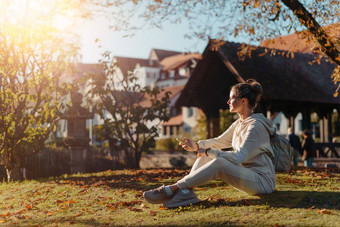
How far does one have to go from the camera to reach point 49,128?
1236cm

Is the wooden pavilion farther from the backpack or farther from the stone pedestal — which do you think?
the backpack

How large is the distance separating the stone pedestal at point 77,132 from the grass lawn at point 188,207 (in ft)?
22.0

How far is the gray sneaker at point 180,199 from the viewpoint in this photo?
5.49 metres

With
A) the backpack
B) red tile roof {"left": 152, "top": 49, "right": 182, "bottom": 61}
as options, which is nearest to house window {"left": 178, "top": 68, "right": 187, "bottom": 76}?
red tile roof {"left": 152, "top": 49, "right": 182, "bottom": 61}

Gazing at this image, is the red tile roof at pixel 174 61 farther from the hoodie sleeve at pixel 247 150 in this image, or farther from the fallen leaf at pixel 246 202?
the hoodie sleeve at pixel 247 150

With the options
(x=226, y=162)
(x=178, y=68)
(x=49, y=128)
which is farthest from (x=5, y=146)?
(x=178, y=68)

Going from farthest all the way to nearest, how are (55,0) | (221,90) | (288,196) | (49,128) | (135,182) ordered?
1. (221,90)
2. (49,128)
3. (55,0)
4. (135,182)
5. (288,196)

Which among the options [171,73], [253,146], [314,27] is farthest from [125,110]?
[171,73]

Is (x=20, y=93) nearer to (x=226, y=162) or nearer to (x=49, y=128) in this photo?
(x=49, y=128)

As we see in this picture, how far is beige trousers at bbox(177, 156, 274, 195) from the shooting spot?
512 centimetres

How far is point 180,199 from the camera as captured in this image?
18.1 ft

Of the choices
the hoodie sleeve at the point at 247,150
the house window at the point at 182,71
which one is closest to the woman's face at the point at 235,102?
the hoodie sleeve at the point at 247,150

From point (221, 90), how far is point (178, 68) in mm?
55426

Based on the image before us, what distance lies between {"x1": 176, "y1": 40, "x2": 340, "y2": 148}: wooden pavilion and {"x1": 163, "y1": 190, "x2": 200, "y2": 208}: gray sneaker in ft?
36.8
